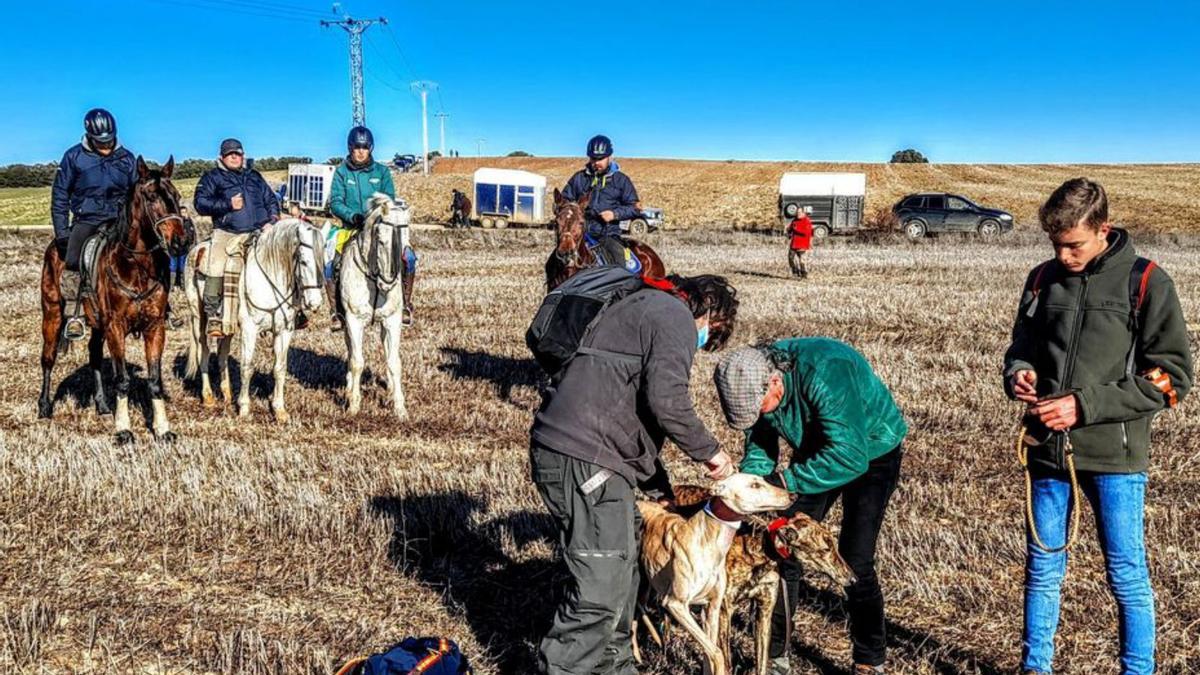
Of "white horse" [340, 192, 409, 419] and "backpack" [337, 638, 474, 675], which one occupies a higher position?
"white horse" [340, 192, 409, 419]

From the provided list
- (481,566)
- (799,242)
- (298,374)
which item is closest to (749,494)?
(481,566)

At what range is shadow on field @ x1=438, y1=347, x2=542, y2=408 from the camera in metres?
11.7

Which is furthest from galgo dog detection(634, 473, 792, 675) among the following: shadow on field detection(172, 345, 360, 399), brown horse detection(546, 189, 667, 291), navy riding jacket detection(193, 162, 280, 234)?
navy riding jacket detection(193, 162, 280, 234)

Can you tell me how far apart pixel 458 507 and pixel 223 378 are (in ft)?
17.1

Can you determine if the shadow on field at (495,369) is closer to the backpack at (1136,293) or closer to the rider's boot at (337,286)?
the rider's boot at (337,286)

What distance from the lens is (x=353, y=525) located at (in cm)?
673

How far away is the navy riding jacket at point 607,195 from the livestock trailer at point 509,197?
115 ft

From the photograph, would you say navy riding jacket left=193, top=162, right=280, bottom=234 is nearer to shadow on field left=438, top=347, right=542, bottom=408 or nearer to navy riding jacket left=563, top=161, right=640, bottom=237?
shadow on field left=438, top=347, right=542, bottom=408

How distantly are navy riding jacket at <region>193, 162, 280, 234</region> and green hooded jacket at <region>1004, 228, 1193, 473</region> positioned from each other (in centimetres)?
944

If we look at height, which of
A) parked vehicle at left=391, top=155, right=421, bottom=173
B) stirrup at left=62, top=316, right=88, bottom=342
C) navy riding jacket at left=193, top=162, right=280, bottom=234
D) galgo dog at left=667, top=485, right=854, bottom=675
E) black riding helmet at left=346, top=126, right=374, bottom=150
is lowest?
galgo dog at left=667, top=485, right=854, bottom=675

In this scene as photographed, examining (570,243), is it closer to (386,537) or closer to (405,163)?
(386,537)

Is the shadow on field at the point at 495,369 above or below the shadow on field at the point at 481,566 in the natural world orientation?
above

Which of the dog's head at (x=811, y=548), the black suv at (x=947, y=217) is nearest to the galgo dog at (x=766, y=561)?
the dog's head at (x=811, y=548)

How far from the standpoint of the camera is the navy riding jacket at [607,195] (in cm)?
1172
